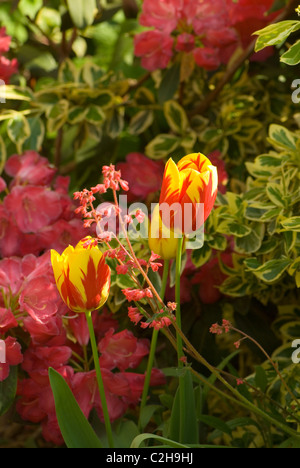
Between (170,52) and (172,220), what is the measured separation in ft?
1.66

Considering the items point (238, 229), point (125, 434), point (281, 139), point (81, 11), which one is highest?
point (81, 11)

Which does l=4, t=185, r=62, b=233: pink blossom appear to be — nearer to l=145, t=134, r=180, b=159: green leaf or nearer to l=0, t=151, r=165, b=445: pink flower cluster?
l=0, t=151, r=165, b=445: pink flower cluster

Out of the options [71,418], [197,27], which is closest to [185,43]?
[197,27]

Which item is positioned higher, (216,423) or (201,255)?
(201,255)

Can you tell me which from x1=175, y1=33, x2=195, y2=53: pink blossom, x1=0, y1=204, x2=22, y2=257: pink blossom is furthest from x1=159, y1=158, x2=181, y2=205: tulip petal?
x1=175, y1=33, x2=195, y2=53: pink blossom

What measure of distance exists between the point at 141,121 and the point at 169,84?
0.08m

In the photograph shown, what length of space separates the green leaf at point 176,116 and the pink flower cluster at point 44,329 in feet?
0.82

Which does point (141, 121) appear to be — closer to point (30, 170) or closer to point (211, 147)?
point (211, 147)

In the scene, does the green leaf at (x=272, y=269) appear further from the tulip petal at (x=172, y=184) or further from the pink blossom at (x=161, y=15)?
the pink blossom at (x=161, y=15)

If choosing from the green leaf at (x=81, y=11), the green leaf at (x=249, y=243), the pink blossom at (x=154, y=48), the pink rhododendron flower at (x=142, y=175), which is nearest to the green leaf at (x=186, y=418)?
the green leaf at (x=249, y=243)

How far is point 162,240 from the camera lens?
1.94 ft

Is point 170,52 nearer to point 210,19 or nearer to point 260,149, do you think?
point 210,19
